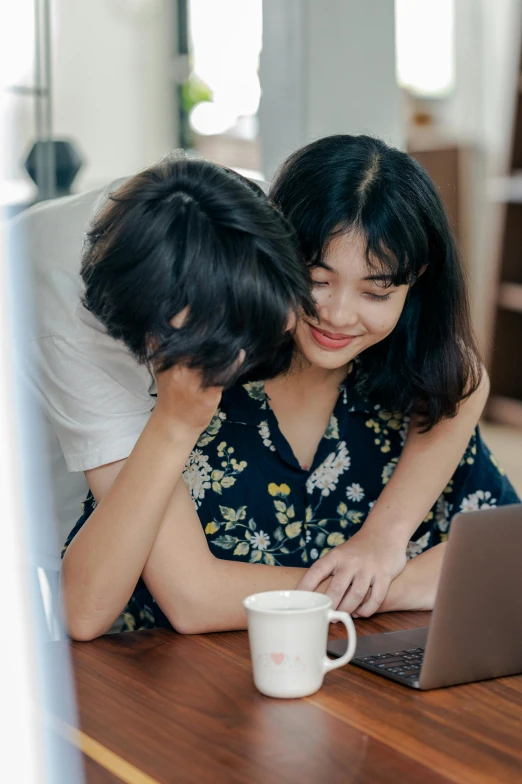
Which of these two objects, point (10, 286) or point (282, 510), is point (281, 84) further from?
point (10, 286)

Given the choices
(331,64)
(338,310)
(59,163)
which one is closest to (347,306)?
(338,310)

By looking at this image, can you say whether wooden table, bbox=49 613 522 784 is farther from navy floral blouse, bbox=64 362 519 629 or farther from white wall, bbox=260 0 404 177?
white wall, bbox=260 0 404 177

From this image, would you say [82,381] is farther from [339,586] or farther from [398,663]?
[398,663]

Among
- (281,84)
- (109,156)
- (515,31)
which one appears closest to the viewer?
(281,84)

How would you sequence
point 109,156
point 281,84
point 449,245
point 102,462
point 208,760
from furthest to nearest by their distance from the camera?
point 109,156 → point 281,84 → point 449,245 → point 102,462 → point 208,760

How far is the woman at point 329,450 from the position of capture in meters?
1.01

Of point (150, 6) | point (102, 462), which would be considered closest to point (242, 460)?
point (102, 462)

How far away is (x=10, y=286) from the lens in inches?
14.2

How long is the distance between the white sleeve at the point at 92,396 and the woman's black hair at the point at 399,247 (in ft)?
0.86

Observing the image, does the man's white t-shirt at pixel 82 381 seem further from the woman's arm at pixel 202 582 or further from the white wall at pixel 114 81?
the white wall at pixel 114 81

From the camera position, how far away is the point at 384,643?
0.98 metres

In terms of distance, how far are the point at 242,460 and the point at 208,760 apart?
574 mm

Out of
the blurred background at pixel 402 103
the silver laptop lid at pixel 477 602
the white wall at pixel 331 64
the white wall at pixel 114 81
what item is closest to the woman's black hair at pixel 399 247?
the silver laptop lid at pixel 477 602

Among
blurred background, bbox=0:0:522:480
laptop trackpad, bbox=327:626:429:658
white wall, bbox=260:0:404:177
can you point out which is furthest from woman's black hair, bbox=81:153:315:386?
blurred background, bbox=0:0:522:480
